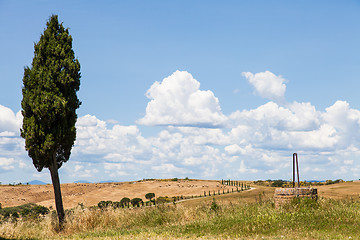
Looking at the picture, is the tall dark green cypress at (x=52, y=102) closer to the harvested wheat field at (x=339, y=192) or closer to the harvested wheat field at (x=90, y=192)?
the harvested wheat field at (x=339, y=192)

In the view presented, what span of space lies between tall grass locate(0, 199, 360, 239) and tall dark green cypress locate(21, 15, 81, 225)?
8.52ft

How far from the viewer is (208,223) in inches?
627

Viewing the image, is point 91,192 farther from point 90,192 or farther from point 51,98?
point 51,98

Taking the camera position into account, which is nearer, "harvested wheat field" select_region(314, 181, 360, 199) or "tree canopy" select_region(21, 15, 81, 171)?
"tree canopy" select_region(21, 15, 81, 171)

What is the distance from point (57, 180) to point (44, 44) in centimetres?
822

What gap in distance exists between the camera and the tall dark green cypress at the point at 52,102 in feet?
64.7

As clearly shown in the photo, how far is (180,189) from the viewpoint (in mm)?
69562

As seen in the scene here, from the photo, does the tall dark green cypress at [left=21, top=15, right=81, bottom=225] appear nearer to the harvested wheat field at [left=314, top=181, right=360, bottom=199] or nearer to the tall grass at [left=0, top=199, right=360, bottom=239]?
the tall grass at [left=0, top=199, right=360, bottom=239]

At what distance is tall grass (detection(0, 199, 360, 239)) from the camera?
45.0 ft

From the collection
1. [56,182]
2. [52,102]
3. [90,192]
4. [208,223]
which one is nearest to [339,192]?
[208,223]

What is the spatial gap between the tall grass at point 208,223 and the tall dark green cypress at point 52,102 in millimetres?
2596

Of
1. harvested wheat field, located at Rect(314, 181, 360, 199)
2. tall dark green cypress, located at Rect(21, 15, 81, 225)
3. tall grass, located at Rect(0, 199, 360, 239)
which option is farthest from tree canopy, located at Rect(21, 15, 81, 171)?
harvested wheat field, located at Rect(314, 181, 360, 199)

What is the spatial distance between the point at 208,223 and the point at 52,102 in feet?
36.1

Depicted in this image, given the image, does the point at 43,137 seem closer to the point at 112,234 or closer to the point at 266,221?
the point at 112,234
